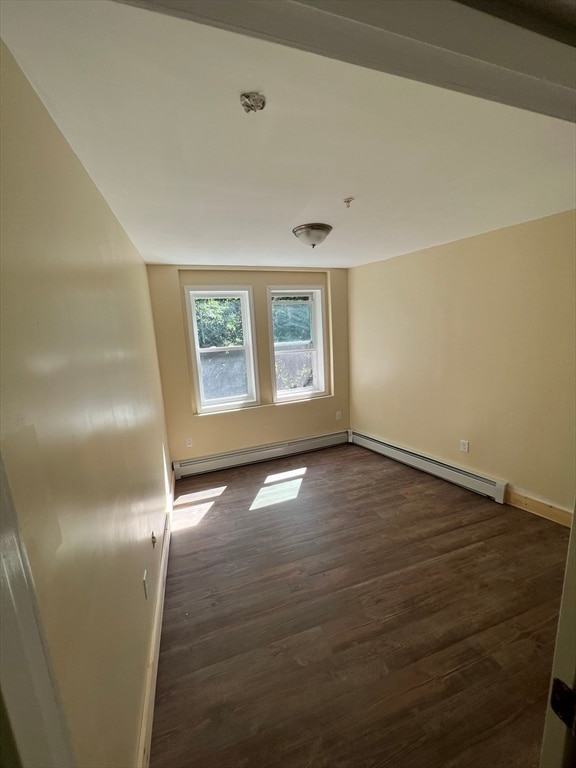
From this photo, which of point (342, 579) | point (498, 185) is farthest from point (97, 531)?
point (498, 185)

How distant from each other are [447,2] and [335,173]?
100cm

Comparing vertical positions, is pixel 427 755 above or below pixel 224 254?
A: below

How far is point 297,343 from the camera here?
14.0 feet

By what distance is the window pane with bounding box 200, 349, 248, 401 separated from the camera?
3.89 meters

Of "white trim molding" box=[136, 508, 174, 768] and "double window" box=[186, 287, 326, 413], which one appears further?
"double window" box=[186, 287, 326, 413]

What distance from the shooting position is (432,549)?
2.30 m

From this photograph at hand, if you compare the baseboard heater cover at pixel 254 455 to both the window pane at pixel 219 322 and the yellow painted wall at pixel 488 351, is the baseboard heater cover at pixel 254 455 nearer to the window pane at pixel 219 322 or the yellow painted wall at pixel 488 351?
the yellow painted wall at pixel 488 351

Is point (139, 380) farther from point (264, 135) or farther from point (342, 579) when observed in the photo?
point (342, 579)

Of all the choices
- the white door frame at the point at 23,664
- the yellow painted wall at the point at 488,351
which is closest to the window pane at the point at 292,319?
the yellow painted wall at the point at 488,351

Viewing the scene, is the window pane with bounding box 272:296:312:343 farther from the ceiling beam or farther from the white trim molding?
the ceiling beam

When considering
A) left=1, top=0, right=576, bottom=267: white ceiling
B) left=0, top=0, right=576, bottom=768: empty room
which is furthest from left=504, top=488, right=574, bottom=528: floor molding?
left=1, top=0, right=576, bottom=267: white ceiling

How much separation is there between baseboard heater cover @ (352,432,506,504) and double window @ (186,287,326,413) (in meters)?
1.01

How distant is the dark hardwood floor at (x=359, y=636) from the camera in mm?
1271

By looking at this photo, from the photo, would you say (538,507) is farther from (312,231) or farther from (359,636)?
(312,231)
